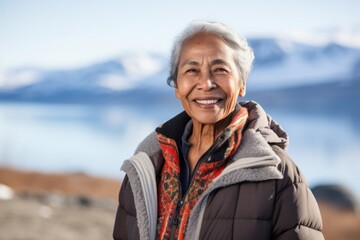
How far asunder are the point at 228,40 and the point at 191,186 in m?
0.53

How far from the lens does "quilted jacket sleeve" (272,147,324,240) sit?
5.39 ft

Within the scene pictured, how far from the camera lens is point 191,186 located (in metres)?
1.86

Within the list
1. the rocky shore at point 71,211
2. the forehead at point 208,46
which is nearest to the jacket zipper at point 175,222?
the forehead at point 208,46

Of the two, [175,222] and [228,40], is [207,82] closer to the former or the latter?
[228,40]

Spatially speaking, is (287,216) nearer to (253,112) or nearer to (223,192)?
(223,192)

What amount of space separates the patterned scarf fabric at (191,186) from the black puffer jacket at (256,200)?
0.11 ft

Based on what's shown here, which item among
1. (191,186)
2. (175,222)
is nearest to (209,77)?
(191,186)

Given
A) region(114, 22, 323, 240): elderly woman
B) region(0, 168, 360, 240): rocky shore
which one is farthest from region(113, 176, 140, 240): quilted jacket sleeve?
region(0, 168, 360, 240): rocky shore

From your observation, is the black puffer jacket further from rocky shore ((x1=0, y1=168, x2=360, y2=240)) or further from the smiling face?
rocky shore ((x1=0, y1=168, x2=360, y2=240))

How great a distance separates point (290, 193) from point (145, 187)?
1.87ft

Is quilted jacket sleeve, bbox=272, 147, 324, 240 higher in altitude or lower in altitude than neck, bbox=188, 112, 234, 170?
lower

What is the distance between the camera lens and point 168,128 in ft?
6.79

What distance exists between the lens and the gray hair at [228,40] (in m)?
1.83

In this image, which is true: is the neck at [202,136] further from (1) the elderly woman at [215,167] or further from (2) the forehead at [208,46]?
(2) the forehead at [208,46]
